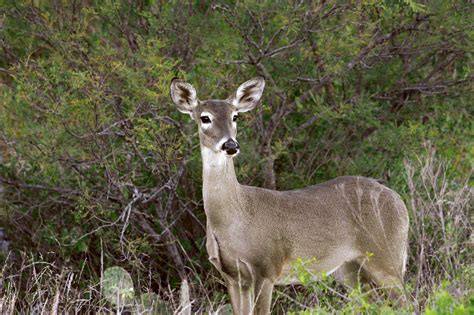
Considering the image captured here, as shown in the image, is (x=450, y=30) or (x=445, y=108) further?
(x=445, y=108)

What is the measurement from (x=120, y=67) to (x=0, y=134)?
155 cm

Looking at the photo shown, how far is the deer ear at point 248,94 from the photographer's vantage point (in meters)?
7.62

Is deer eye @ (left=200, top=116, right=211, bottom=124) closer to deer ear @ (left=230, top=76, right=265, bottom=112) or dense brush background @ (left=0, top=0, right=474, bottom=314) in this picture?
deer ear @ (left=230, top=76, right=265, bottom=112)

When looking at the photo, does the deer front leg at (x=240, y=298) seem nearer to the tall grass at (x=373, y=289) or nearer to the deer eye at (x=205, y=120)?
the tall grass at (x=373, y=289)

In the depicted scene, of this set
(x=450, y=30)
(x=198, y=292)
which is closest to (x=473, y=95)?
(x=450, y=30)

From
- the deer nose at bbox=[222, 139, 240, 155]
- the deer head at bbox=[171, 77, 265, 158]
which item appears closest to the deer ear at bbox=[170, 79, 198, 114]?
the deer head at bbox=[171, 77, 265, 158]

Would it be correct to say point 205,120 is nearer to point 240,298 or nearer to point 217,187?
point 217,187

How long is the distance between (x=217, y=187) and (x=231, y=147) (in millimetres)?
534

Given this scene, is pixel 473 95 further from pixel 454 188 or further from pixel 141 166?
pixel 141 166

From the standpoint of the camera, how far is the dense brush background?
27.3 ft

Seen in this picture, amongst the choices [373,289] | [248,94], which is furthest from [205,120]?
[373,289]

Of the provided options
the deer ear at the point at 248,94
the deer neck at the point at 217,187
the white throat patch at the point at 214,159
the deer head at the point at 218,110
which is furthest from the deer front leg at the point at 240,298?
the deer ear at the point at 248,94

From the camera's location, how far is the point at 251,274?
711cm

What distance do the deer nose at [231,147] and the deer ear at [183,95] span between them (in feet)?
2.83
